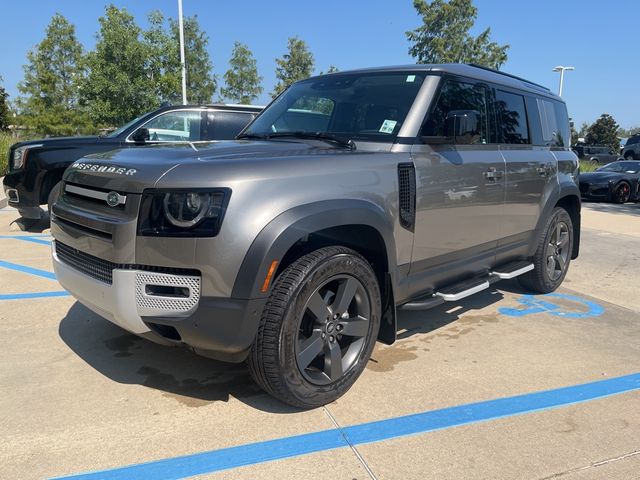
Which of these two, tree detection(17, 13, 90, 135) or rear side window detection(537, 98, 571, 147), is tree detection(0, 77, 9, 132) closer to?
tree detection(17, 13, 90, 135)

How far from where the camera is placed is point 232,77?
37031mm

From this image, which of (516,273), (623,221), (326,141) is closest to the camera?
(326,141)

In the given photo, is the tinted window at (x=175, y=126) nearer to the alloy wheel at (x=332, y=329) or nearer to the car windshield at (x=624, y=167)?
the alloy wheel at (x=332, y=329)

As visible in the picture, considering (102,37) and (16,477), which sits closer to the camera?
(16,477)

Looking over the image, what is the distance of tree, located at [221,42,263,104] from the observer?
36875mm

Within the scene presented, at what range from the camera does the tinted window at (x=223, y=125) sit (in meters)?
7.73

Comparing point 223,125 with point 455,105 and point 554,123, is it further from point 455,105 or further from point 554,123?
Result: point 455,105

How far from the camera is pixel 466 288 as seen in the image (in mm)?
3754

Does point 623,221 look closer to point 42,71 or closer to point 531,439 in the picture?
point 531,439

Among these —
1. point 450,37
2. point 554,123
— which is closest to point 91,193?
point 554,123

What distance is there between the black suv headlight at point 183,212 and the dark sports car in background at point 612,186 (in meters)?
16.2

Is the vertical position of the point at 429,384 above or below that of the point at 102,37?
below

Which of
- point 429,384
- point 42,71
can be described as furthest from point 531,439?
point 42,71

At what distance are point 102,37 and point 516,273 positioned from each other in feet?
61.7
